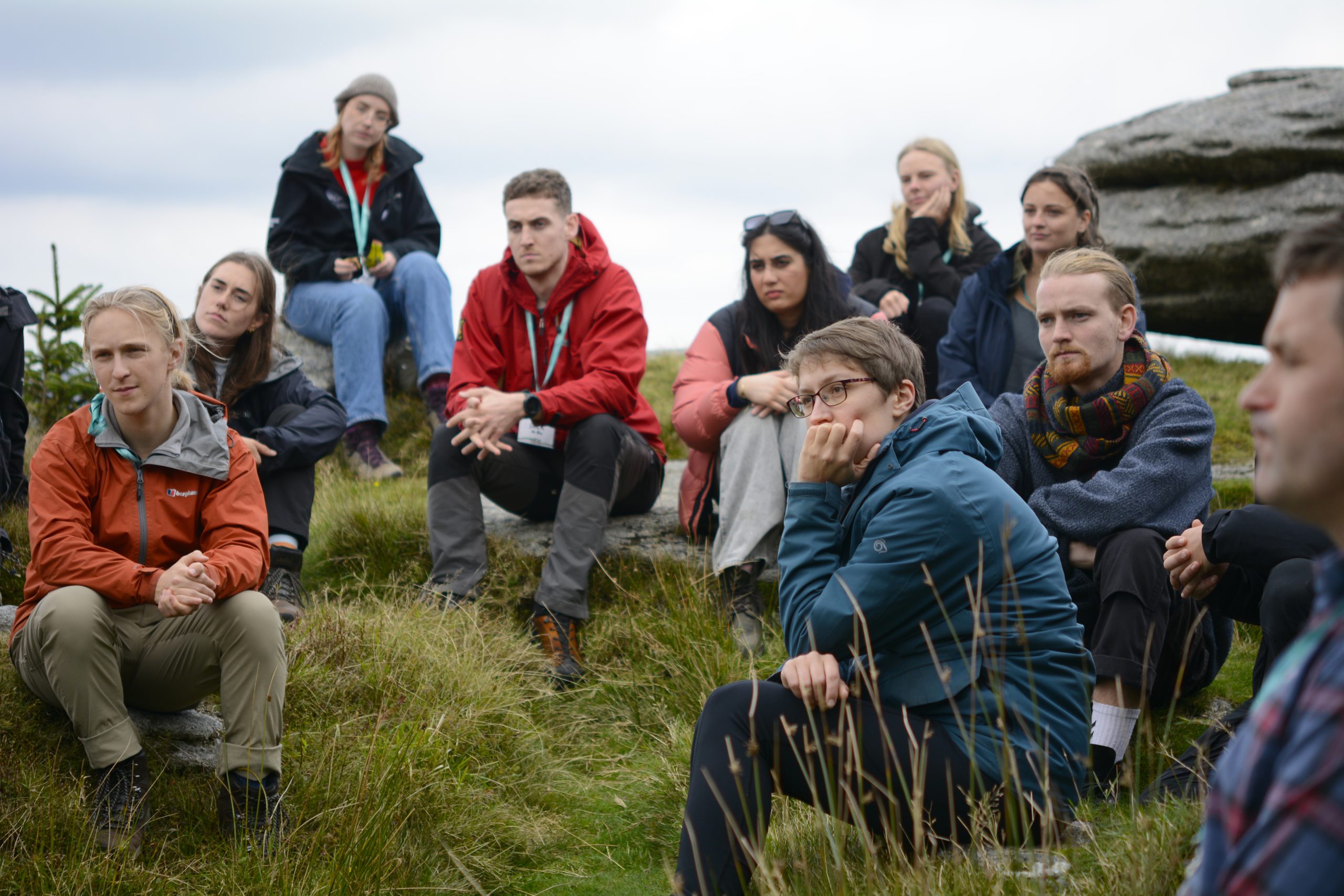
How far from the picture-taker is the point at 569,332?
5773 millimetres

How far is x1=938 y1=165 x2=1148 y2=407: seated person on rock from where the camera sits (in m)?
5.16

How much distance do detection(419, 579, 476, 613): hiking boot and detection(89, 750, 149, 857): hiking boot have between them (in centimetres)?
188

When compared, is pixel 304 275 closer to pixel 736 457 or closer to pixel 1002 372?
pixel 736 457

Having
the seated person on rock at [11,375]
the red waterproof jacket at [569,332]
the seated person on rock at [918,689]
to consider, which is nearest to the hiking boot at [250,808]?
Answer: the seated person on rock at [918,689]

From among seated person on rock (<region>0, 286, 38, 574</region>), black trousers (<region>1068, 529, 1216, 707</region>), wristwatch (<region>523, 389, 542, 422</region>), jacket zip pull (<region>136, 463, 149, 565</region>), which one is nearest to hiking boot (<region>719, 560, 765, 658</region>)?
wristwatch (<region>523, 389, 542, 422</region>)

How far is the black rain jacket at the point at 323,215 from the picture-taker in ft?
25.3

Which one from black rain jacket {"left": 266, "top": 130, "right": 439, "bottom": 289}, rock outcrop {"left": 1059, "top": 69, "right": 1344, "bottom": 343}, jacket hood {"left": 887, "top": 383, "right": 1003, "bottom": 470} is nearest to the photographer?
jacket hood {"left": 887, "top": 383, "right": 1003, "bottom": 470}

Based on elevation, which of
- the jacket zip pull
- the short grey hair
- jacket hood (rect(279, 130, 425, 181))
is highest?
jacket hood (rect(279, 130, 425, 181))

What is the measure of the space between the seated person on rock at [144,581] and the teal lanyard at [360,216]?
13.8 feet

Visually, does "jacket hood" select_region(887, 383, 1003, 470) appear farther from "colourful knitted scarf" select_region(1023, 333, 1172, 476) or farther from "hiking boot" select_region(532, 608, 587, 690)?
"hiking boot" select_region(532, 608, 587, 690)

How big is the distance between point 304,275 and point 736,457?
4.14 meters

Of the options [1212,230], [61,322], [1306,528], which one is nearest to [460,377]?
[61,322]

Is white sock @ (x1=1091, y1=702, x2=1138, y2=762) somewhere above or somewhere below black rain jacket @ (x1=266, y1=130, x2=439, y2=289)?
below

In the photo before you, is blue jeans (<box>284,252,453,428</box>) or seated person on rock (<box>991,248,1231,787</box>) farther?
blue jeans (<box>284,252,453,428</box>)
